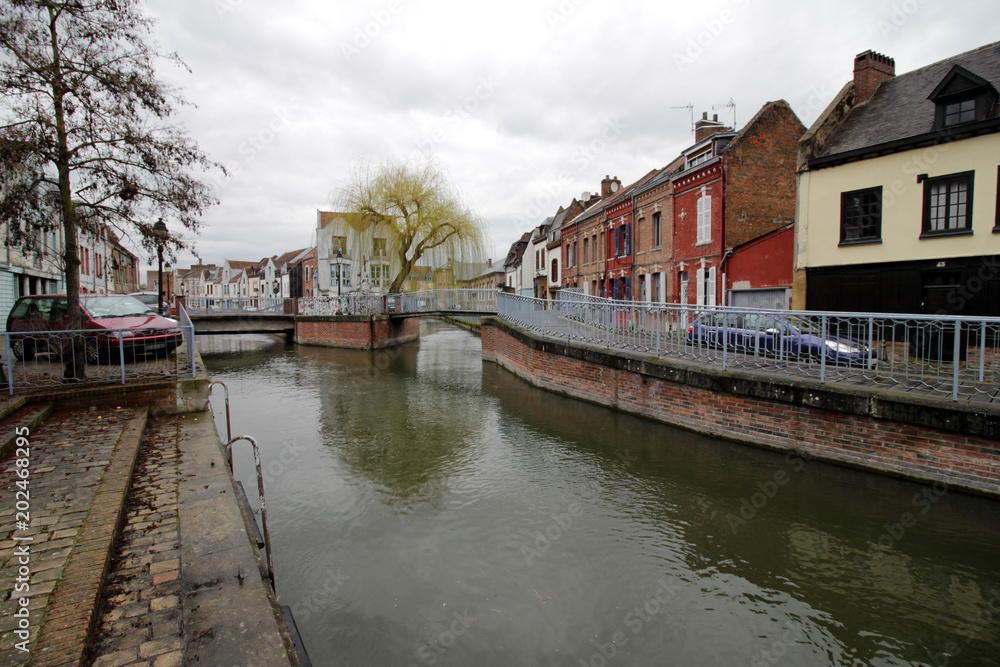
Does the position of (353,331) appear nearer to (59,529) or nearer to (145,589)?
(59,529)

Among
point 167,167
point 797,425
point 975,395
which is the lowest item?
point 797,425

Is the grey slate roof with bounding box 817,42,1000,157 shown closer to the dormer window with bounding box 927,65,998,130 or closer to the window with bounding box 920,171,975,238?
the dormer window with bounding box 927,65,998,130

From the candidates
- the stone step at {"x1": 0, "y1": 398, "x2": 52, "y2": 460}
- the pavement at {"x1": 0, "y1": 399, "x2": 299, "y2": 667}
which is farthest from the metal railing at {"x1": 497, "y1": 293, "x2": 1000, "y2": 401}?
the stone step at {"x1": 0, "y1": 398, "x2": 52, "y2": 460}

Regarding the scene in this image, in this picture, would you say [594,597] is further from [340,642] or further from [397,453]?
[397,453]

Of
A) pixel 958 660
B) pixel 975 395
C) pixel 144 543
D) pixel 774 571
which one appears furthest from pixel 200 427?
pixel 975 395

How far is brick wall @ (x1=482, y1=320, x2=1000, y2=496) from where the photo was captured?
6.52 meters

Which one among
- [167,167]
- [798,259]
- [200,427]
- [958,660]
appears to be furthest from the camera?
[798,259]

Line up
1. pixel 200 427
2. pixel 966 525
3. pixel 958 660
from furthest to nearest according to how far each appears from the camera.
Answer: pixel 200 427
pixel 966 525
pixel 958 660

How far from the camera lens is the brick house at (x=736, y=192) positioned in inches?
733

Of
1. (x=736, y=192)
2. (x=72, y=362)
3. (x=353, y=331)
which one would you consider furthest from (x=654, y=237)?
(x=72, y=362)

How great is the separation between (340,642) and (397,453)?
494 cm

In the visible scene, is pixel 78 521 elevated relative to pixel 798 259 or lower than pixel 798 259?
lower

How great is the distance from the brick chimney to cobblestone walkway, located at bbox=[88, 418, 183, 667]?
36.7 m

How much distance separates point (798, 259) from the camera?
1573 centimetres
